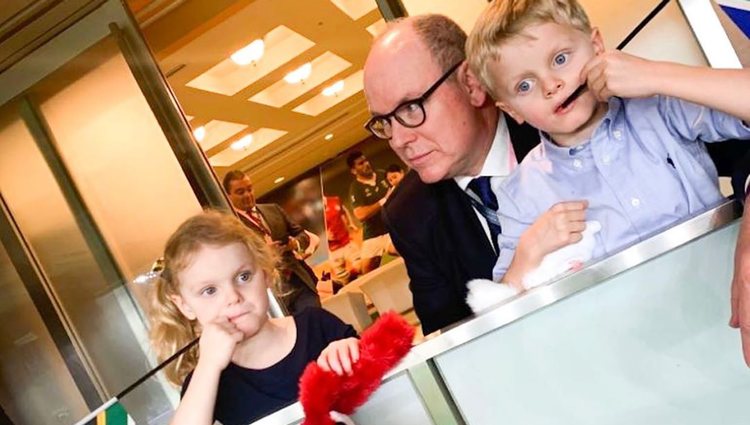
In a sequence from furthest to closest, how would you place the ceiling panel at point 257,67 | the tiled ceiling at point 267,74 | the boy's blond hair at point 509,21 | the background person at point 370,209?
1. the background person at point 370,209
2. the ceiling panel at point 257,67
3. the tiled ceiling at point 267,74
4. the boy's blond hair at point 509,21

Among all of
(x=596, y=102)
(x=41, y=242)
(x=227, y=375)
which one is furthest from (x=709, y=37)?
(x=41, y=242)

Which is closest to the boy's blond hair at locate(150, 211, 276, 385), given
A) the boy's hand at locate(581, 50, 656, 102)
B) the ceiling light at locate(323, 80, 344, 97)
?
the boy's hand at locate(581, 50, 656, 102)

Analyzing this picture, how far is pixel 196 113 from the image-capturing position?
543 cm

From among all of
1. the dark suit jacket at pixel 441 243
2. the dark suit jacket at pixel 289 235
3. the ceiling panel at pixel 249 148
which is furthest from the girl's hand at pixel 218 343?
the ceiling panel at pixel 249 148

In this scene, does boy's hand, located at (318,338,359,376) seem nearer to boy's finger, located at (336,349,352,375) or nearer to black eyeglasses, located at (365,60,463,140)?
boy's finger, located at (336,349,352,375)

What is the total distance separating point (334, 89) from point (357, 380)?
6.33m

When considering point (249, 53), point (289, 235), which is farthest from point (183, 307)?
point (249, 53)

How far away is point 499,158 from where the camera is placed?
1207mm

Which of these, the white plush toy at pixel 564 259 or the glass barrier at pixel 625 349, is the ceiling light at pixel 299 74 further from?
the glass barrier at pixel 625 349

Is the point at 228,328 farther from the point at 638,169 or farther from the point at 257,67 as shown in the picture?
the point at 257,67

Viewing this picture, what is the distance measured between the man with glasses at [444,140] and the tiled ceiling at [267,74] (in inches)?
48.6

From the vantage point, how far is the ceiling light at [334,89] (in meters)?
6.83

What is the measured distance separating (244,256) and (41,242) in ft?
7.40

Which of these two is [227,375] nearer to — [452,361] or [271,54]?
[452,361]
